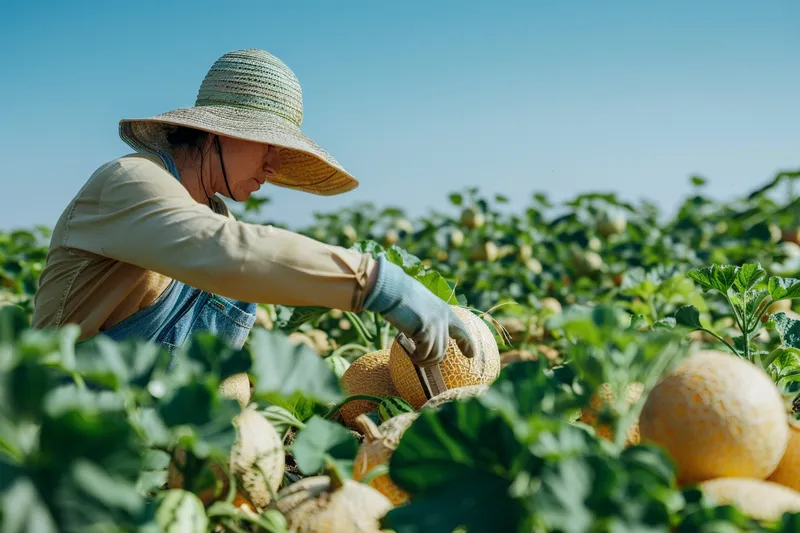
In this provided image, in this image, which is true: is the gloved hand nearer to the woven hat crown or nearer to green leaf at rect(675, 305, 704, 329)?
green leaf at rect(675, 305, 704, 329)

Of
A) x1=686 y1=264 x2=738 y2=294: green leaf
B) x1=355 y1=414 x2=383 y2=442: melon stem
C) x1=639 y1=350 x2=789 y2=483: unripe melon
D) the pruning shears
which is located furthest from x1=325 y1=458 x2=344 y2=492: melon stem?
x1=686 y1=264 x2=738 y2=294: green leaf

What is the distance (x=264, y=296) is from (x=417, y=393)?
555 mm

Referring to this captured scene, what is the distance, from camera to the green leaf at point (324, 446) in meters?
1.18

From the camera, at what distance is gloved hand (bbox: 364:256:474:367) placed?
1.60 m

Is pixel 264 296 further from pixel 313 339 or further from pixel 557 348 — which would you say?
pixel 557 348

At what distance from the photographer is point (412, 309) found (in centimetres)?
164

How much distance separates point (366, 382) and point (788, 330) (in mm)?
1054

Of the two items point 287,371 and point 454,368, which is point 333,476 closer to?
point 287,371

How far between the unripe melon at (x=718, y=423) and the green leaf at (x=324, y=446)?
45 cm

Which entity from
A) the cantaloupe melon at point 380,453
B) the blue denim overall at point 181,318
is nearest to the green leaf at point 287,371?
the cantaloupe melon at point 380,453

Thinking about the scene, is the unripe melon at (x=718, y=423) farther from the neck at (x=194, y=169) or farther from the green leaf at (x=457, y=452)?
the neck at (x=194, y=169)

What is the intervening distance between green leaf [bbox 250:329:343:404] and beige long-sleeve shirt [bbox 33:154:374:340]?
19.6 inches

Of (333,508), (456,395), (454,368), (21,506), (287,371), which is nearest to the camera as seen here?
(21,506)

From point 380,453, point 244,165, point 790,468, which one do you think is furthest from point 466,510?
point 244,165
